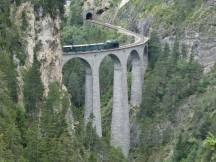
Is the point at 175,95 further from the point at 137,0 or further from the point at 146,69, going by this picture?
the point at 137,0

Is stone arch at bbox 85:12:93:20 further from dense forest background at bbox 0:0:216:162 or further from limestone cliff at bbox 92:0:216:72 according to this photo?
limestone cliff at bbox 92:0:216:72

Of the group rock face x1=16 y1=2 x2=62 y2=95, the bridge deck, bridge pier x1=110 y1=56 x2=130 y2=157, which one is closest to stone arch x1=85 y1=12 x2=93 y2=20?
the bridge deck

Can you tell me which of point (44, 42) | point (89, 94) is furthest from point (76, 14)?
point (44, 42)

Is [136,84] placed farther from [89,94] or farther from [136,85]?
[89,94]

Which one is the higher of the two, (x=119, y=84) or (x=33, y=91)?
(x=119, y=84)

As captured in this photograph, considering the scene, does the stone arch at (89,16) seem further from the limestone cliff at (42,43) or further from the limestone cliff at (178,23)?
the limestone cliff at (42,43)

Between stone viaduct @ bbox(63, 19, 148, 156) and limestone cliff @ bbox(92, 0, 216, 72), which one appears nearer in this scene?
stone viaduct @ bbox(63, 19, 148, 156)
